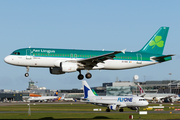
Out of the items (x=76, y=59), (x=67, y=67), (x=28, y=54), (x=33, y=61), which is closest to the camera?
(x=67, y=67)

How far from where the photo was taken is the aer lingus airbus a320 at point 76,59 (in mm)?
46875

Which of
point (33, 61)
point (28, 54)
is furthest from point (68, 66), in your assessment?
point (28, 54)

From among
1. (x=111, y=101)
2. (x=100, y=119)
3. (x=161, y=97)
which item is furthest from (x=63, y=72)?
(x=161, y=97)

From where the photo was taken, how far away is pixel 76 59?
1937 inches

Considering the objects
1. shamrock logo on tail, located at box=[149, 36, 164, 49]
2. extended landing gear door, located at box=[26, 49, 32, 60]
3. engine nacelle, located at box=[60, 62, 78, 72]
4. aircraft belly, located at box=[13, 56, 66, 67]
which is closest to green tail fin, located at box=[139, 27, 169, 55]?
shamrock logo on tail, located at box=[149, 36, 164, 49]

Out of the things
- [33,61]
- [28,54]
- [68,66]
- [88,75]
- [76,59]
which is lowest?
[88,75]

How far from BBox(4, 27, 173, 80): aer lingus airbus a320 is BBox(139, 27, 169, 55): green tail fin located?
3421 mm

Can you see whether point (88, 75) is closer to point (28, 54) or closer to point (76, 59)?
point (76, 59)

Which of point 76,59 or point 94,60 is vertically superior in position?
point 76,59

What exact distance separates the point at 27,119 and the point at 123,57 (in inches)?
1252

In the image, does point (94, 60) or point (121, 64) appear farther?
point (121, 64)

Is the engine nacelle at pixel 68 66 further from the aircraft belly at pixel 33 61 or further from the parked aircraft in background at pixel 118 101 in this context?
the parked aircraft in background at pixel 118 101

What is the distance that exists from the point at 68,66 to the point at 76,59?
381 centimetres

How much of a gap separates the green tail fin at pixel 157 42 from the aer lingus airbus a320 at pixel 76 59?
3421mm
